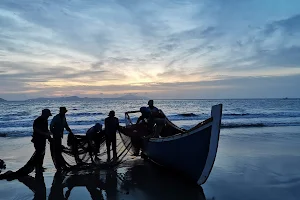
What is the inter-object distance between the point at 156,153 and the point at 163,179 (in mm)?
1137

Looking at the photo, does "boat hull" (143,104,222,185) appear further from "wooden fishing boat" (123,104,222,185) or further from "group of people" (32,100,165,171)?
"group of people" (32,100,165,171)

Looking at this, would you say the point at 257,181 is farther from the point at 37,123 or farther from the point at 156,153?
the point at 37,123

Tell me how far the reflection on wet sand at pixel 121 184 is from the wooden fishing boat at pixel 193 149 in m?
0.38

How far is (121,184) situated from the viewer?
7387mm

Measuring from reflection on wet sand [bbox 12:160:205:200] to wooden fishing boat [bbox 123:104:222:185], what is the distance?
38cm

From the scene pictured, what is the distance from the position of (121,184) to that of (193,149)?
7.07 ft

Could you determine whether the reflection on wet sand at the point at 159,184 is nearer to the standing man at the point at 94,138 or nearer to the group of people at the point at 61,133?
the group of people at the point at 61,133

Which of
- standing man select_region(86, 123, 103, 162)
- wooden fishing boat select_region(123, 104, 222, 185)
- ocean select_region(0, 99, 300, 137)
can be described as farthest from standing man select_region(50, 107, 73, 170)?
ocean select_region(0, 99, 300, 137)

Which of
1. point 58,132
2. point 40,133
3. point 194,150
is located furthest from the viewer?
point 58,132

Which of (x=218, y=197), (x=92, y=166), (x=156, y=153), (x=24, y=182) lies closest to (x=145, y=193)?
(x=218, y=197)

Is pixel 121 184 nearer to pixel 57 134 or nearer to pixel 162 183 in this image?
pixel 162 183

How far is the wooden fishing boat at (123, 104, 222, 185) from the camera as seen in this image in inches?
246

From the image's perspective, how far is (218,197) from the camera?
20.9 ft

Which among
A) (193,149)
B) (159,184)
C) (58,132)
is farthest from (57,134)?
(193,149)
